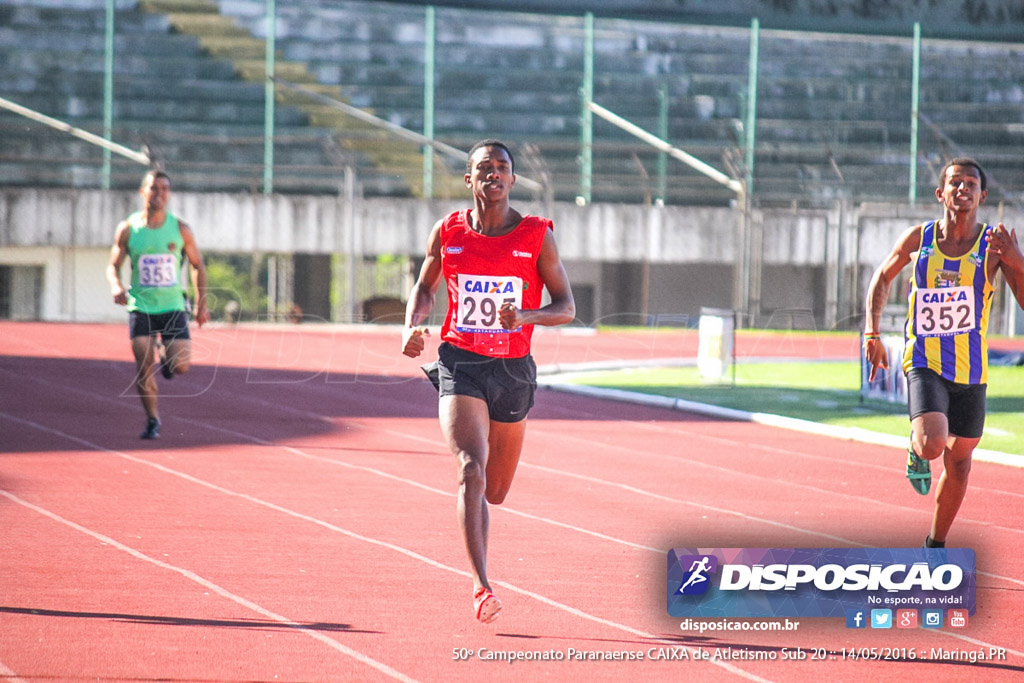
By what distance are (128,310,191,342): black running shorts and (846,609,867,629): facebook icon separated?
24.1 ft

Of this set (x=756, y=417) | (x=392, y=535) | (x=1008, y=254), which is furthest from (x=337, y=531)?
(x=756, y=417)

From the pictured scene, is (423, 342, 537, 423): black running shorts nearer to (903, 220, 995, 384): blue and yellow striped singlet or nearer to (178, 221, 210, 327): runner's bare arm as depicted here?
(903, 220, 995, 384): blue and yellow striped singlet

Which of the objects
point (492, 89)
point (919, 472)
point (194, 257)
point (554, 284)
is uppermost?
point (492, 89)

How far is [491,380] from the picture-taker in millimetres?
6266

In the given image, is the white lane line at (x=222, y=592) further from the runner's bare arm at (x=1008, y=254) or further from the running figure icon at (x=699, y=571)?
the runner's bare arm at (x=1008, y=254)

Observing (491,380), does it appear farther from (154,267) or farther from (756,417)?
(756,417)

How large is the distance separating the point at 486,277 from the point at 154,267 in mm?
6082

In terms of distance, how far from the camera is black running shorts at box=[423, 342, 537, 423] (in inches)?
246

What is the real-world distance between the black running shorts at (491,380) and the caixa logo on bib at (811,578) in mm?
1063

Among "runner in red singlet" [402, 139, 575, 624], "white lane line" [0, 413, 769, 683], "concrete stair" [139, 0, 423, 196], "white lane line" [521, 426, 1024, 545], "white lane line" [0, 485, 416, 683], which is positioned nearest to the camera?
"white lane line" [0, 485, 416, 683]

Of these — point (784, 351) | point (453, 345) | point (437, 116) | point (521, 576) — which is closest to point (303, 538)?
point (521, 576)

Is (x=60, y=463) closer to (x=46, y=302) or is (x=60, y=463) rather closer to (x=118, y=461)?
(x=118, y=461)

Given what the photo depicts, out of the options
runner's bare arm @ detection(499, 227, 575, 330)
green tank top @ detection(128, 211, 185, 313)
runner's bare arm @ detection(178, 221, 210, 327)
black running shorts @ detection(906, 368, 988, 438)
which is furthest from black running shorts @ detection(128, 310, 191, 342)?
black running shorts @ detection(906, 368, 988, 438)

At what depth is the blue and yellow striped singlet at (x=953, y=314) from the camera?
23.5 ft
